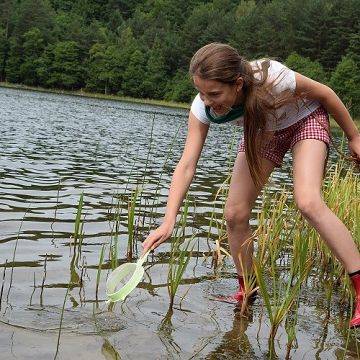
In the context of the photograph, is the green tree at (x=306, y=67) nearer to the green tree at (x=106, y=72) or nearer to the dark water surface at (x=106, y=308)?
the green tree at (x=106, y=72)

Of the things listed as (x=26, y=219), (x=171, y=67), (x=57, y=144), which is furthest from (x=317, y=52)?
(x=26, y=219)

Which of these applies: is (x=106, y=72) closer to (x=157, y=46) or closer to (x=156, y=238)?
(x=157, y=46)

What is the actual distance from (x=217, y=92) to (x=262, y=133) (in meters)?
0.49

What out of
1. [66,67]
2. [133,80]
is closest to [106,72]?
[133,80]

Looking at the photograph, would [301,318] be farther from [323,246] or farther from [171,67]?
[171,67]

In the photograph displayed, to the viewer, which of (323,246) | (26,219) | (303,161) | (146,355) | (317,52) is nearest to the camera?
(146,355)

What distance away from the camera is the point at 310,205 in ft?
12.0

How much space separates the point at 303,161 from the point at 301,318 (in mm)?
1091

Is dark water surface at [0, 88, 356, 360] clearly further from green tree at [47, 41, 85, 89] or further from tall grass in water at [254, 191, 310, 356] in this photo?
Result: green tree at [47, 41, 85, 89]

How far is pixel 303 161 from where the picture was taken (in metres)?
3.85

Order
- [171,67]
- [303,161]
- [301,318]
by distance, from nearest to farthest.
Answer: [303,161] < [301,318] < [171,67]

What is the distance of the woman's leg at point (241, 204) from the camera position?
4.21 meters

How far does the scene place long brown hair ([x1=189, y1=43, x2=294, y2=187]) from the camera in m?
3.61

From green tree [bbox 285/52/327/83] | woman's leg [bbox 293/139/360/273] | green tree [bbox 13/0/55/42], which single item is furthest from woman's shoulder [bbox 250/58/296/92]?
green tree [bbox 13/0/55/42]
